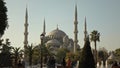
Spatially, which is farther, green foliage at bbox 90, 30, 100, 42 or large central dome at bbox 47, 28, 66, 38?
large central dome at bbox 47, 28, 66, 38

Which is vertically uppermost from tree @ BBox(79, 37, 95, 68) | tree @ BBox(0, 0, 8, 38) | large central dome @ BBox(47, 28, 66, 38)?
large central dome @ BBox(47, 28, 66, 38)

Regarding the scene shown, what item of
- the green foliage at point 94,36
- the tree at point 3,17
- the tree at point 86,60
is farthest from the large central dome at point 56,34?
the tree at point 86,60

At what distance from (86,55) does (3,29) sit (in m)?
8.43

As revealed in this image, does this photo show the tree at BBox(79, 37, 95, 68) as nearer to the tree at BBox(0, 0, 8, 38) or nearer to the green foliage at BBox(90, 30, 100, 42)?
the tree at BBox(0, 0, 8, 38)

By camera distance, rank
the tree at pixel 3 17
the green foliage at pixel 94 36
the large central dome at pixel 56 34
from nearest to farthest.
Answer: the tree at pixel 3 17
the green foliage at pixel 94 36
the large central dome at pixel 56 34

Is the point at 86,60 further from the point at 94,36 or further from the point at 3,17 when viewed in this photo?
the point at 94,36

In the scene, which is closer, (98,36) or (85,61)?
(85,61)

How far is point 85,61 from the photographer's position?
1986cm

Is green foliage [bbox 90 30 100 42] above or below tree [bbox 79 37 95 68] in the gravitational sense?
above

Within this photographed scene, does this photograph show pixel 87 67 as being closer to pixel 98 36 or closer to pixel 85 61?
pixel 85 61

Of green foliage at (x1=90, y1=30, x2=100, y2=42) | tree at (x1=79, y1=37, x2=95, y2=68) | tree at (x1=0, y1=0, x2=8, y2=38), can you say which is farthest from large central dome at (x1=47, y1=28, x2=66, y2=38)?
tree at (x1=79, y1=37, x2=95, y2=68)

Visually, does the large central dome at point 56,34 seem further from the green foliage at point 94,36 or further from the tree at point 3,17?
the tree at point 3,17

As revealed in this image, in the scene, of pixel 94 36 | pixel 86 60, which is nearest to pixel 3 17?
pixel 86 60

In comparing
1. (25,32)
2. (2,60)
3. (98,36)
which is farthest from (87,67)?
(25,32)
